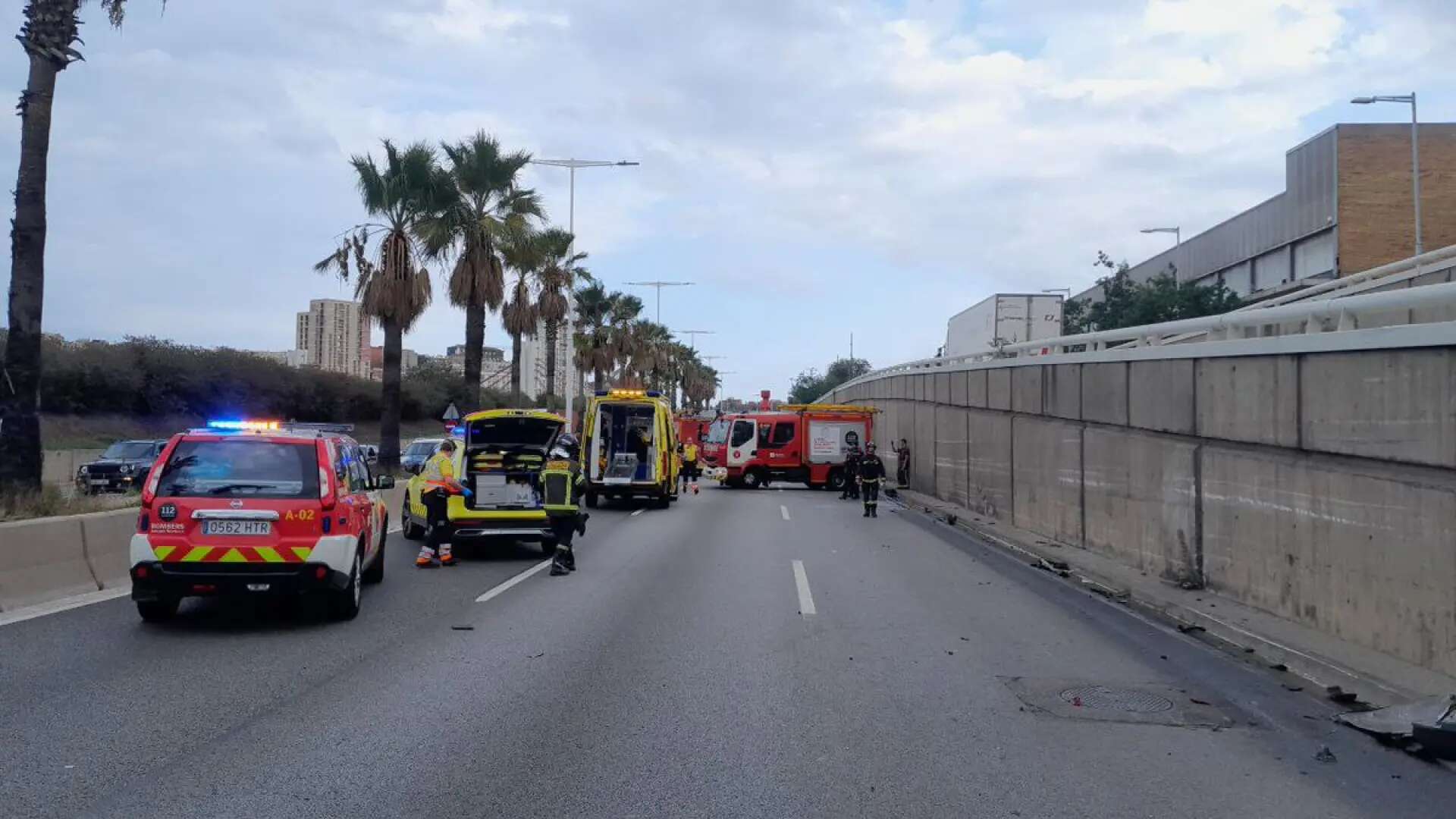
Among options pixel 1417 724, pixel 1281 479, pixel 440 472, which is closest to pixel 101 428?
pixel 440 472

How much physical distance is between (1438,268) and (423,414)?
61419 mm

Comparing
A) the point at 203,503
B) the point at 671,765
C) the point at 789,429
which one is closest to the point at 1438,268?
the point at 671,765

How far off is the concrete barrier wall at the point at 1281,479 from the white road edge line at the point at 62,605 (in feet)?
35.7

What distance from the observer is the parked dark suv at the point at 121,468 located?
2522cm

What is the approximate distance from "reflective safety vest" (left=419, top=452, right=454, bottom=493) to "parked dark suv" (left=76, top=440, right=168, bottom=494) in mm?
11351

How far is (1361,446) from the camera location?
8.64 meters

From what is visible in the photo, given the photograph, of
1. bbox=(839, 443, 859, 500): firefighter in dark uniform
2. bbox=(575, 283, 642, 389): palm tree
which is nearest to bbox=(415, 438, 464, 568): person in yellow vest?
bbox=(839, 443, 859, 500): firefighter in dark uniform

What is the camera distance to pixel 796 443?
34906 millimetres

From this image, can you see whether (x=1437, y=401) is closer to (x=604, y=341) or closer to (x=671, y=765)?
(x=671, y=765)

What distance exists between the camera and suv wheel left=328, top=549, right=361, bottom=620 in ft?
33.2

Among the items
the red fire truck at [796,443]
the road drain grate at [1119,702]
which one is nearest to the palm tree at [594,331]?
the red fire truck at [796,443]

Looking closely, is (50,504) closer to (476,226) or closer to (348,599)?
(348,599)

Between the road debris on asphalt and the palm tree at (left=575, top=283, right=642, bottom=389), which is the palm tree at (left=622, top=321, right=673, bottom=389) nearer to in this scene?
the palm tree at (left=575, top=283, right=642, bottom=389)

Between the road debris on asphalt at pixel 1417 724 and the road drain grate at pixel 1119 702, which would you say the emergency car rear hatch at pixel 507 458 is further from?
the road debris on asphalt at pixel 1417 724
